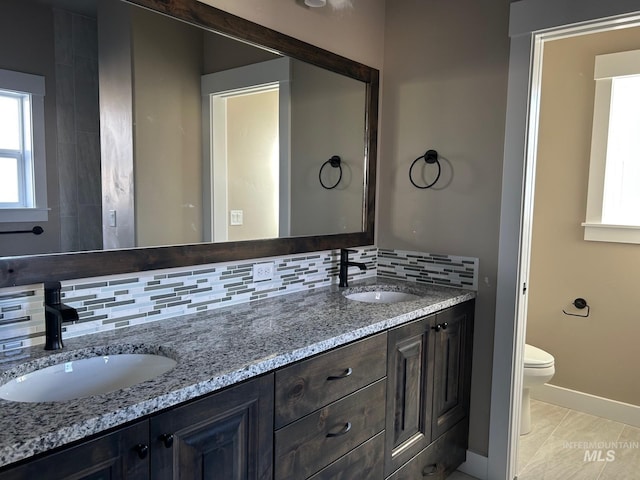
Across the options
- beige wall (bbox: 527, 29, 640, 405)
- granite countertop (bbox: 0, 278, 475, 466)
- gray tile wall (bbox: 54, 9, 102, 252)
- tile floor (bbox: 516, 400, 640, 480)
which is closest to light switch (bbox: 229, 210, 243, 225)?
granite countertop (bbox: 0, 278, 475, 466)

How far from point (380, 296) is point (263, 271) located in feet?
2.28

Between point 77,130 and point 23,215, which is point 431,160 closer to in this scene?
point 77,130

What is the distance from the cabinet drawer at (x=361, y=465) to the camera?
5.25 feet

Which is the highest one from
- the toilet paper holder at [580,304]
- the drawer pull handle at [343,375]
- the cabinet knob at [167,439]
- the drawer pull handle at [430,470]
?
the cabinet knob at [167,439]

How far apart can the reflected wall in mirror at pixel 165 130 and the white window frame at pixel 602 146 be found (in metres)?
1.66

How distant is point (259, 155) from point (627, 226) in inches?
89.0

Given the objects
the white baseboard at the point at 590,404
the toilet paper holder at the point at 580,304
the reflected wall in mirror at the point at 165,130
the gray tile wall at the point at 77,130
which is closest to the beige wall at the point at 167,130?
the reflected wall in mirror at the point at 165,130

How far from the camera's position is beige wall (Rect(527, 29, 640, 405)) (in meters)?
2.93

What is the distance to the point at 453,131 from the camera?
2414mm

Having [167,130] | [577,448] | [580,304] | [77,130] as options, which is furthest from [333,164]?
[577,448]

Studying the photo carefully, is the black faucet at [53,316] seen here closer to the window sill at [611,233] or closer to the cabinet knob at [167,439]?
the cabinet knob at [167,439]

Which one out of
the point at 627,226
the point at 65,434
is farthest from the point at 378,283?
the point at 65,434

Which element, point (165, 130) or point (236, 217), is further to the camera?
point (236, 217)

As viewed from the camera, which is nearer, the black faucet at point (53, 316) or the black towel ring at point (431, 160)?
the black faucet at point (53, 316)
